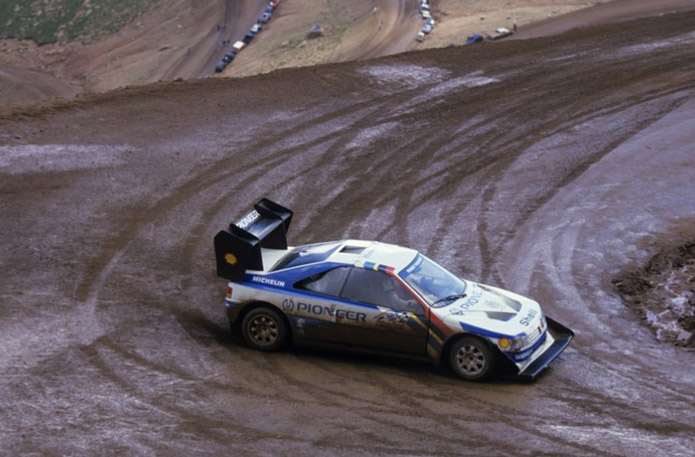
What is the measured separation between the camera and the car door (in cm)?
1149

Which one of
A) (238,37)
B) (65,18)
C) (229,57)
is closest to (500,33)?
(229,57)

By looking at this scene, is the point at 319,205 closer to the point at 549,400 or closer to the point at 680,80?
the point at 549,400

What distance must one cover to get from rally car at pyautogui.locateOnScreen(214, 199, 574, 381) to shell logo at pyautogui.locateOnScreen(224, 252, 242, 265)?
1 cm

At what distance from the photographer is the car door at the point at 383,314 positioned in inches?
452

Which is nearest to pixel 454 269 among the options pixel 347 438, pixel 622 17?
pixel 347 438

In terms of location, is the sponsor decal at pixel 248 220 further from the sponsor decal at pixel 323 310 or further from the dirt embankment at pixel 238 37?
the dirt embankment at pixel 238 37

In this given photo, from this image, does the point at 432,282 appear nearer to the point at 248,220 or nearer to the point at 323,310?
the point at 323,310

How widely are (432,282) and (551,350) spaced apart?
5.85 ft

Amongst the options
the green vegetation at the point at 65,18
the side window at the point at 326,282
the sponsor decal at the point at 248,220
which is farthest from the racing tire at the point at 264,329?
the green vegetation at the point at 65,18

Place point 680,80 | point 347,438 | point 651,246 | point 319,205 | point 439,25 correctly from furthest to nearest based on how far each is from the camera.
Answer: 1. point 439,25
2. point 680,80
3. point 319,205
4. point 651,246
5. point 347,438

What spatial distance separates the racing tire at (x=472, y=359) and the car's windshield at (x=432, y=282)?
61 cm

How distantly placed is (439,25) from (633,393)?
3791 cm

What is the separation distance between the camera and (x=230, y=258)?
488 inches

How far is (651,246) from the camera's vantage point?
53.9 ft
